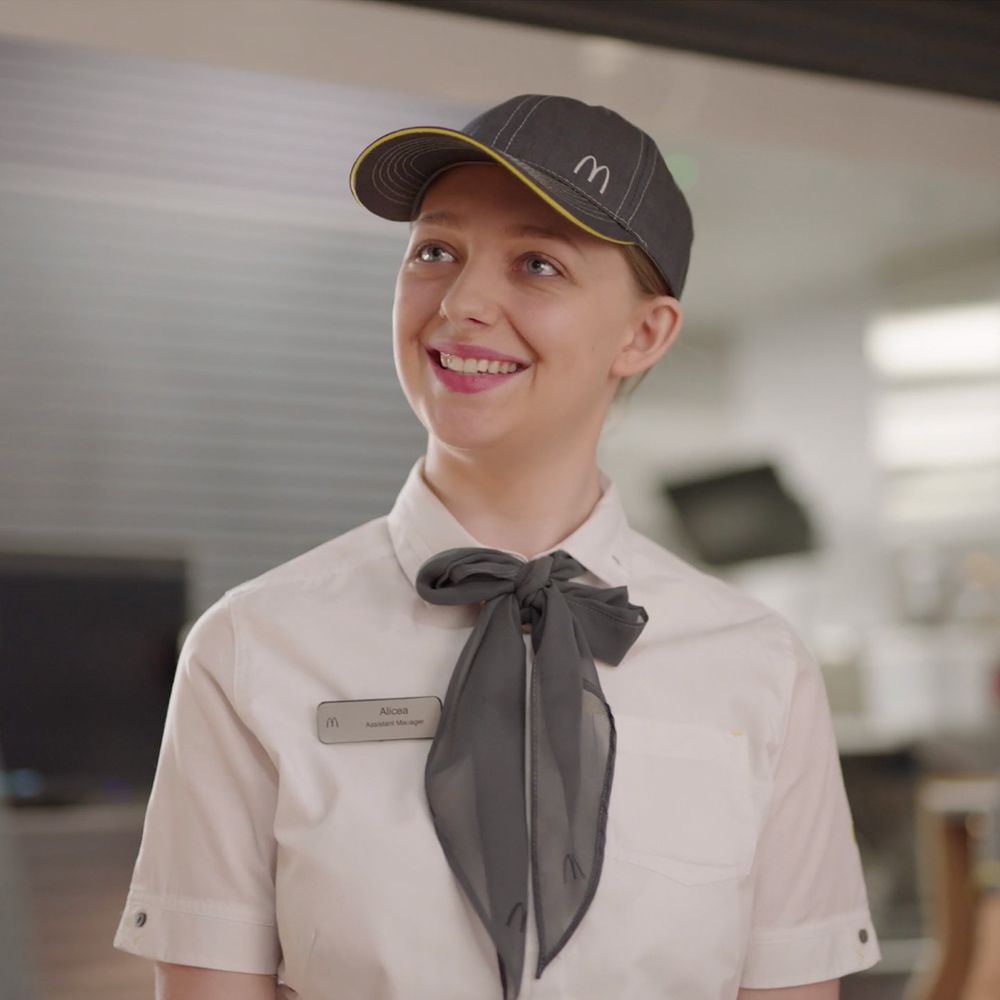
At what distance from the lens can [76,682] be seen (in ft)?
10.8

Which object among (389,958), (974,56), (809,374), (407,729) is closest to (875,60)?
(974,56)

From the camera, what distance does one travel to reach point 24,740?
3.26 meters

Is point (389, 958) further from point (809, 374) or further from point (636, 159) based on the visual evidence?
point (809, 374)

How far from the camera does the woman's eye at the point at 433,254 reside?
4.13 feet

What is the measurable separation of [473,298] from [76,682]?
242 centimetres

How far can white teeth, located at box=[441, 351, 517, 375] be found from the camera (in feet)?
3.91

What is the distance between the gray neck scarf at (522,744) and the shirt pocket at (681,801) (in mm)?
36

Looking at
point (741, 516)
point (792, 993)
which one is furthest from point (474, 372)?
point (741, 516)

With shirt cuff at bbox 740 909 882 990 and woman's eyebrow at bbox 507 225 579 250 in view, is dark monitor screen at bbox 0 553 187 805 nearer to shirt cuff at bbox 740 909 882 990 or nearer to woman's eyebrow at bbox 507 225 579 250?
shirt cuff at bbox 740 909 882 990

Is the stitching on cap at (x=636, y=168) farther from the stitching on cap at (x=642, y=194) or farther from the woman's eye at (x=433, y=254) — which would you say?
the woman's eye at (x=433, y=254)

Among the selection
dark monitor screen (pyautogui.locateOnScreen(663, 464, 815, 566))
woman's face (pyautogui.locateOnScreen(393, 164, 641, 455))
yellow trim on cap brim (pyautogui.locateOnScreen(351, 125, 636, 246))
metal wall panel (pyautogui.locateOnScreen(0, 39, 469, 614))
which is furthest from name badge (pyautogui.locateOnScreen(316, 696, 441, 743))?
dark monitor screen (pyautogui.locateOnScreen(663, 464, 815, 566))

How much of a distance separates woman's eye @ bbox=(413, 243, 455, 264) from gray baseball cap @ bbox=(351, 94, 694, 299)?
0.27 ft

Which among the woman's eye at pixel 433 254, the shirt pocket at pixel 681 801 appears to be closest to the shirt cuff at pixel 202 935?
the shirt pocket at pixel 681 801

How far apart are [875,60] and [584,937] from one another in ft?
4.61
